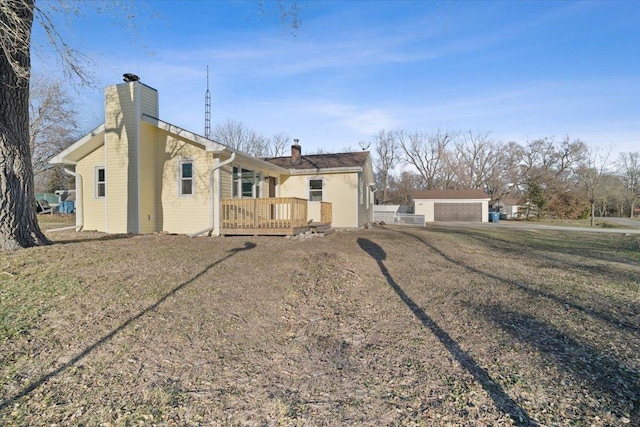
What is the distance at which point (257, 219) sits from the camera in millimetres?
11359

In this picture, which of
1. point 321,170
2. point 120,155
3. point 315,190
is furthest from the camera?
point 315,190

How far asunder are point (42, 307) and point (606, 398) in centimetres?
608

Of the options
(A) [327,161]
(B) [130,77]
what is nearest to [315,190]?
(A) [327,161]

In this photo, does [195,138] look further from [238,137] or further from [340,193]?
[238,137]

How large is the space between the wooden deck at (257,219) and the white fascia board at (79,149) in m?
5.20

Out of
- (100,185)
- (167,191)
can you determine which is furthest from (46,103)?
(167,191)

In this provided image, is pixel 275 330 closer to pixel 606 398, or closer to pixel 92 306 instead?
pixel 92 306

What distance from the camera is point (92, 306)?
14.8 ft

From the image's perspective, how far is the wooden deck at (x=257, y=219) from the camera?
36.3 feet

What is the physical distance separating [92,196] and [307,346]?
39.6 feet

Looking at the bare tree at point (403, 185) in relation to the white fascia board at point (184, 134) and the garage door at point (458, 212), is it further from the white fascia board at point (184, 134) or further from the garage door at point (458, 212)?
the white fascia board at point (184, 134)

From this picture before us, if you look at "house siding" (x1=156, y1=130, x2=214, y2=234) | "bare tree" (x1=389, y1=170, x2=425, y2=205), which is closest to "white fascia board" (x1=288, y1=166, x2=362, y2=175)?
"house siding" (x1=156, y1=130, x2=214, y2=234)

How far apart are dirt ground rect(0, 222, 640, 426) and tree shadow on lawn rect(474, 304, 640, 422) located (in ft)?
0.06

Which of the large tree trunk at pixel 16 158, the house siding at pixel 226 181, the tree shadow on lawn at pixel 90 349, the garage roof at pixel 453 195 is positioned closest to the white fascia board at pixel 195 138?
the house siding at pixel 226 181
